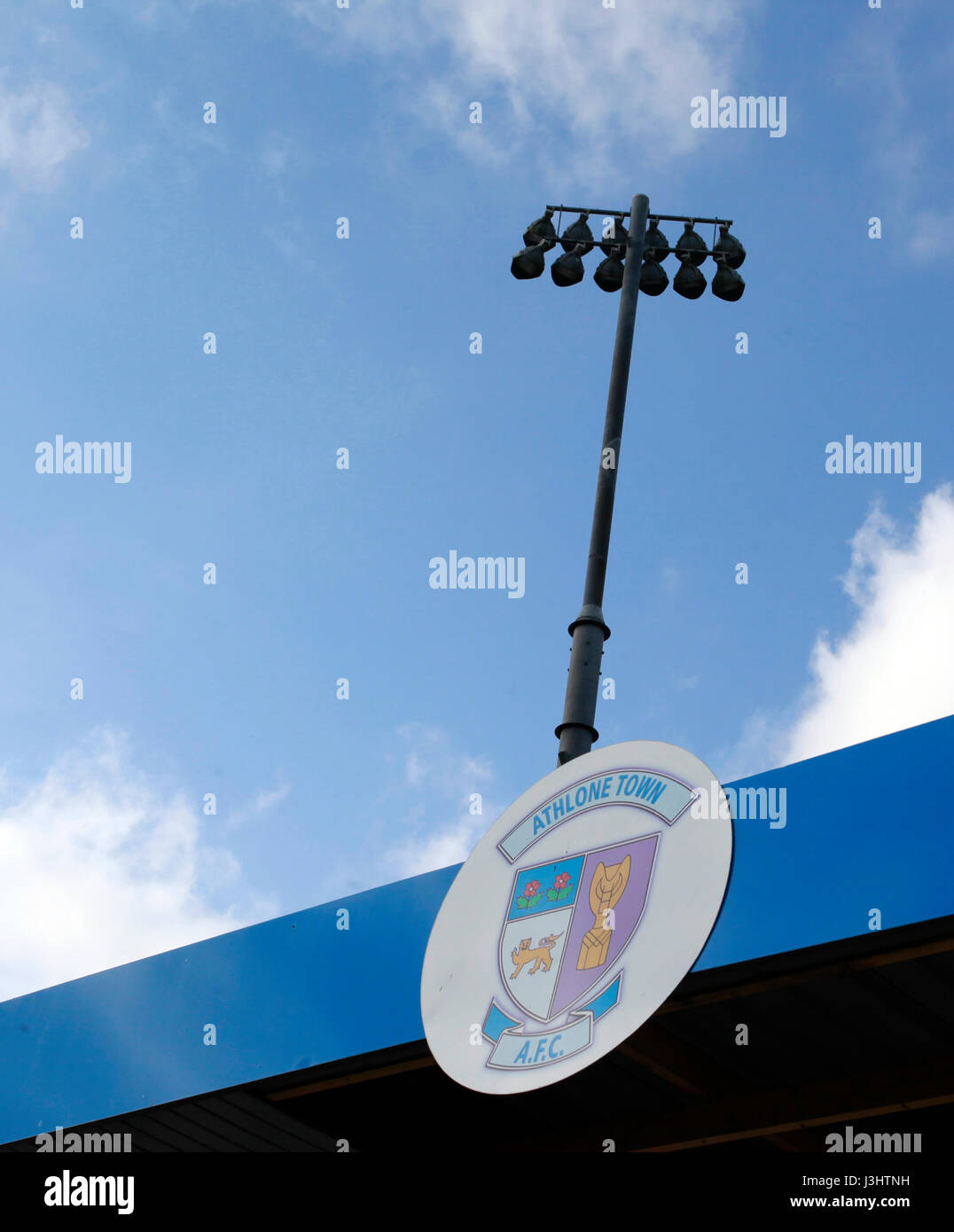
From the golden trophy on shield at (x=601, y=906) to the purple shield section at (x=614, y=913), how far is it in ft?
0.07

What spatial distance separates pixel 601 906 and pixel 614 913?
0.10 metres

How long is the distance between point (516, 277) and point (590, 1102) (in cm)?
575

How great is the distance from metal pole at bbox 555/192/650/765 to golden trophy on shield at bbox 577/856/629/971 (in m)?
1.52

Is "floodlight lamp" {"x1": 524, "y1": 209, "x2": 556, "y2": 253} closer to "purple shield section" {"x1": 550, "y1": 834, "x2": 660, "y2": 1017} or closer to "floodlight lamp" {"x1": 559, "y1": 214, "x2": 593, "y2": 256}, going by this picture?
"floodlight lamp" {"x1": 559, "y1": 214, "x2": 593, "y2": 256}

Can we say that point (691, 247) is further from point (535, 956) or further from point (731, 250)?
point (535, 956)

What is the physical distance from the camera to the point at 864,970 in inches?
259

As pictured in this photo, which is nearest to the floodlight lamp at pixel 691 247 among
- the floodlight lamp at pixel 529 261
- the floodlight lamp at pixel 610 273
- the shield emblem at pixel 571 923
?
the floodlight lamp at pixel 610 273

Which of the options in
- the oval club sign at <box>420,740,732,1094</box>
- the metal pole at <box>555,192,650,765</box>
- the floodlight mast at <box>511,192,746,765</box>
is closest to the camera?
the oval club sign at <box>420,740,732,1094</box>

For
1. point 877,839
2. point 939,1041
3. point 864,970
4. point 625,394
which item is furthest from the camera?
point 625,394

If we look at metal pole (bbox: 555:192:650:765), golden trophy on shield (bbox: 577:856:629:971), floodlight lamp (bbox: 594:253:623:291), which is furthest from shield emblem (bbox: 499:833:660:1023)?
floodlight lamp (bbox: 594:253:623:291)

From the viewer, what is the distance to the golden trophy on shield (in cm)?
608
